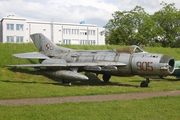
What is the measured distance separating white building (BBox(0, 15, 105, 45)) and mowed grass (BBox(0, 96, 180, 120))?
51067 millimetres

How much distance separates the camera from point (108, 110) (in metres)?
9.41

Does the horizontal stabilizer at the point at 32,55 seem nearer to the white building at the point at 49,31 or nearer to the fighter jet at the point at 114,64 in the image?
the fighter jet at the point at 114,64

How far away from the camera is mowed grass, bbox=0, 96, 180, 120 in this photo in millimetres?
8453

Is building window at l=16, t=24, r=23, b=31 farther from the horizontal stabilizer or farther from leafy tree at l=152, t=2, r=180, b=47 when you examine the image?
the horizontal stabilizer

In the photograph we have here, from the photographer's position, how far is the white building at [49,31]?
68000mm

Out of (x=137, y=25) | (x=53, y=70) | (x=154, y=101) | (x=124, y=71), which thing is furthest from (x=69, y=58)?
(x=137, y=25)

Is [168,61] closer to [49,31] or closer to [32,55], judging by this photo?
[32,55]

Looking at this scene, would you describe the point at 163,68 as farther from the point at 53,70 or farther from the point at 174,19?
the point at 174,19

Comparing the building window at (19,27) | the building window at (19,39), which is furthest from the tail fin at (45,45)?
the building window at (19,39)

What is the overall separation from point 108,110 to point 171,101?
10.4 feet

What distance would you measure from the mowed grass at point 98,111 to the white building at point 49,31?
5107cm

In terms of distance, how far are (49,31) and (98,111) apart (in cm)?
6588

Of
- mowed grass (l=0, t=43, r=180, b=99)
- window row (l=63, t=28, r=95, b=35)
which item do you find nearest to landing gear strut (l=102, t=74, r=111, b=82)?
mowed grass (l=0, t=43, r=180, b=99)

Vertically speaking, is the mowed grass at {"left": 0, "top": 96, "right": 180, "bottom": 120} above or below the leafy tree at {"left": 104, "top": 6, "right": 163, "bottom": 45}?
below
